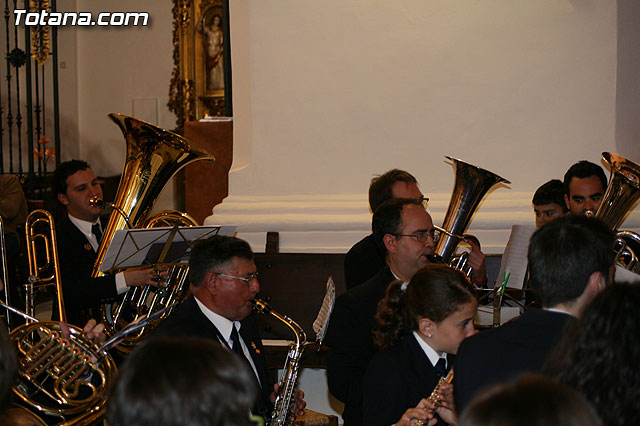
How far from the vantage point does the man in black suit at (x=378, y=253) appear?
4.26 meters

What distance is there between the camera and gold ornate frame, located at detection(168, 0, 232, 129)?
12250 mm

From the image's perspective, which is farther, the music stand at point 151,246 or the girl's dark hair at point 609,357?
the music stand at point 151,246

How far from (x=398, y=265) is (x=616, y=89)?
2.53m

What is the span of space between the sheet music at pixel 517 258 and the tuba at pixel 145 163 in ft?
5.72

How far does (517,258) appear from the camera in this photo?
4.12 meters

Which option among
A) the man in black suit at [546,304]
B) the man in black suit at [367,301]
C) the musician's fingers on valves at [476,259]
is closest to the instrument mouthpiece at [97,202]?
the man in black suit at [367,301]

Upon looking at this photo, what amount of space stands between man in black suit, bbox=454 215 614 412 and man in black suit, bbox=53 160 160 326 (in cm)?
244

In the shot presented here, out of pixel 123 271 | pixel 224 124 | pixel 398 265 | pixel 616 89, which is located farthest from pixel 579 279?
pixel 224 124

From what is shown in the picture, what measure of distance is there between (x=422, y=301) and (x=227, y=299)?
77cm

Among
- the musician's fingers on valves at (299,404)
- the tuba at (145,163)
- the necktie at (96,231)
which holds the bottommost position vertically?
the musician's fingers on valves at (299,404)

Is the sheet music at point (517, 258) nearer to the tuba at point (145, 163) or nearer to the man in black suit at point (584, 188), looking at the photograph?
the man in black suit at point (584, 188)

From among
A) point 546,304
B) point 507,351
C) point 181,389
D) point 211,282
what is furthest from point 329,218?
point 181,389

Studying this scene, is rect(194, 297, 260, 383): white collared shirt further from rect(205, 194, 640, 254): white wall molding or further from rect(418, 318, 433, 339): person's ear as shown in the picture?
rect(205, 194, 640, 254): white wall molding

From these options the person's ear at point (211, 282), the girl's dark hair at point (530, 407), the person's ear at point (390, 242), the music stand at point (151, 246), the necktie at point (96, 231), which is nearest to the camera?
the girl's dark hair at point (530, 407)
